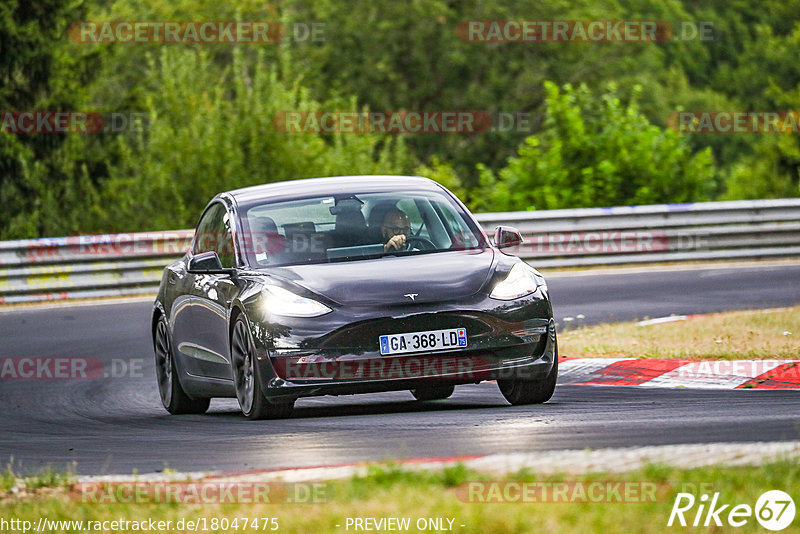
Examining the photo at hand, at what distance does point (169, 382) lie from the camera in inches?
438

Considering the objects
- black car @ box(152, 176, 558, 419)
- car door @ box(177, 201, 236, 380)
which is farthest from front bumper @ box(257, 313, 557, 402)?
Result: car door @ box(177, 201, 236, 380)

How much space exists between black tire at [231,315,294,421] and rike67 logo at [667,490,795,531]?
13.7ft

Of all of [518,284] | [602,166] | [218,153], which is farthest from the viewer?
[218,153]

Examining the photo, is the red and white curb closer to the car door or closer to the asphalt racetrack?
the asphalt racetrack

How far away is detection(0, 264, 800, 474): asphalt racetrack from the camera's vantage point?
732 cm

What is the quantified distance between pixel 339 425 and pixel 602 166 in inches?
728

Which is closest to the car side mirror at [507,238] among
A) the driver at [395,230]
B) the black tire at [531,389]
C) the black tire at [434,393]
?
the driver at [395,230]

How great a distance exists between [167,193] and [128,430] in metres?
21.7

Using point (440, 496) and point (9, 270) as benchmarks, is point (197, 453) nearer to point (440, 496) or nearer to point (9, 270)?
point (440, 496)

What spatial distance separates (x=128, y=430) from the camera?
31.0 ft

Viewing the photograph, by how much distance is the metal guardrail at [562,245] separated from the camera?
838 inches

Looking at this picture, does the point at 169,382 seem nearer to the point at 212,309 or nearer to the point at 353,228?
the point at 212,309

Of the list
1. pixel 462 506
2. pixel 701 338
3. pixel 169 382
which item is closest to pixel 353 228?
pixel 169 382

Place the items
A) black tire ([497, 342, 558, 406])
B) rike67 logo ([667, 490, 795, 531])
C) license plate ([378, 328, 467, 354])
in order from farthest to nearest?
black tire ([497, 342, 558, 406]) < license plate ([378, 328, 467, 354]) < rike67 logo ([667, 490, 795, 531])
